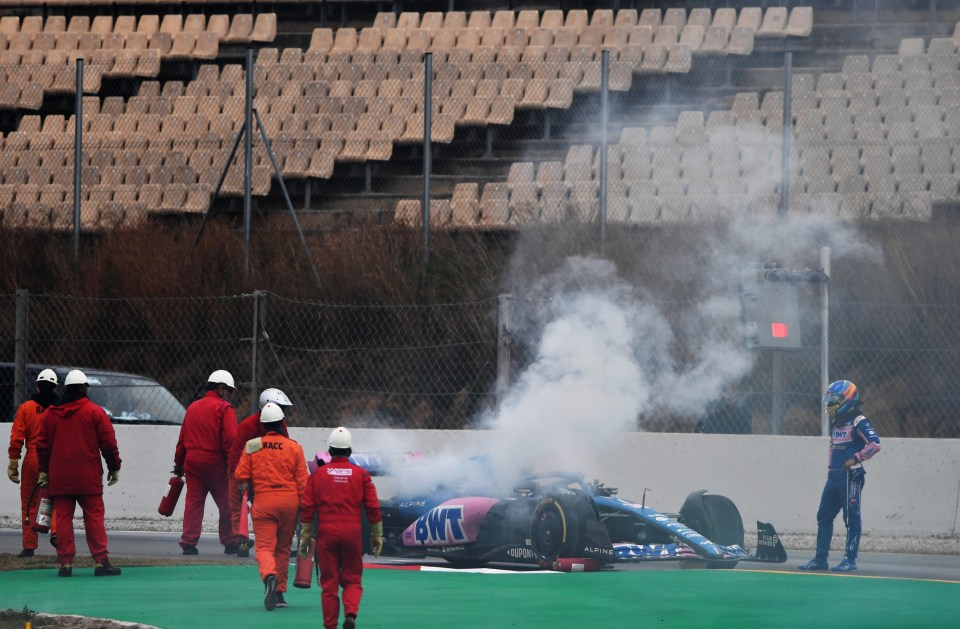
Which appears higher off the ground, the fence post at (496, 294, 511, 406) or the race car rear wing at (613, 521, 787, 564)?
the fence post at (496, 294, 511, 406)

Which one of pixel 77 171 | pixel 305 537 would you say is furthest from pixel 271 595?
pixel 77 171

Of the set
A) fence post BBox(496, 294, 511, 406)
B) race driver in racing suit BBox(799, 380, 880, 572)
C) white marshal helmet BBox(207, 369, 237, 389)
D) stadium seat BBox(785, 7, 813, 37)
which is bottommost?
race driver in racing suit BBox(799, 380, 880, 572)

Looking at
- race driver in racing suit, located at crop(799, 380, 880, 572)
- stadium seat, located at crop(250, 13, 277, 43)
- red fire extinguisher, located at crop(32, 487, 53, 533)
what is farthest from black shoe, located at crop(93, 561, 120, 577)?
stadium seat, located at crop(250, 13, 277, 43)

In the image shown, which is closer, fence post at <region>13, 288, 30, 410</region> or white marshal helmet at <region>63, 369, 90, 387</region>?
white marshal helmet at <region>63, 369, 90, 387</region>

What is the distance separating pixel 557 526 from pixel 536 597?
64.4 inches

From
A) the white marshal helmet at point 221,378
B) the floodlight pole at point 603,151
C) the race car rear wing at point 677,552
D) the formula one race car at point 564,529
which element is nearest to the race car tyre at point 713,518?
the formula one race car at point 564,529

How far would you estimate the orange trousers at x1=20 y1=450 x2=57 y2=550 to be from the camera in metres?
13.6

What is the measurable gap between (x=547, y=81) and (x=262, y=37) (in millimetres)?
8007

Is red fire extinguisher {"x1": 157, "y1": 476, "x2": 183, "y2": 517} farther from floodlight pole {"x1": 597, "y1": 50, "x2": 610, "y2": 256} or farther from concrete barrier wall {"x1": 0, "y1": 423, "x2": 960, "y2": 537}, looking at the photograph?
floodlight pole {"x1": 597, "y1": 50, "x2": 610, "y2": 256}

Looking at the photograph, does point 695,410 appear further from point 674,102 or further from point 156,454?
point 674,102

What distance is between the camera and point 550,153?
25.5 m

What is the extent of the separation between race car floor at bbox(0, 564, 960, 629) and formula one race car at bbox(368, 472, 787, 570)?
0.17 metres

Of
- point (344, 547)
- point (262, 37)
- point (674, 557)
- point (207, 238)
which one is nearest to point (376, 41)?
point (262, 37)

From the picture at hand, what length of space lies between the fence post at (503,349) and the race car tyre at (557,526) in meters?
3.34
